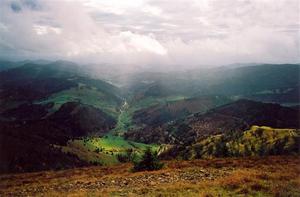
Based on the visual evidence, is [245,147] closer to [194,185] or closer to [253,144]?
[253,144]

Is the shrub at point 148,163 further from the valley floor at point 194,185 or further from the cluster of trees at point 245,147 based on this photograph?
the cluster of trees at point 245,147

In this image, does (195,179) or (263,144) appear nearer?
(195,179)

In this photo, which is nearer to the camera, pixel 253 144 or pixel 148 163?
pixel 148 163

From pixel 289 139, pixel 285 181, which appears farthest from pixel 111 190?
pixel 289 139

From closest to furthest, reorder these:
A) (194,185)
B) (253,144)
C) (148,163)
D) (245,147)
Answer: (194,185) → (148,163) → (245,147) → (253,144)


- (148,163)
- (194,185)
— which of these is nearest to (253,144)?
(148,163)

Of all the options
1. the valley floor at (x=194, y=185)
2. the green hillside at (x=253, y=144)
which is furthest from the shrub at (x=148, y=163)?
the green hillside at (x=253, y=144)

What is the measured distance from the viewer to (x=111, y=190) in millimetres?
30125

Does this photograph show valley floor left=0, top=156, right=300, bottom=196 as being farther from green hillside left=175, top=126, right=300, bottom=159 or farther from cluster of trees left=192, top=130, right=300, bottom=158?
green hillside left=175, top=126, right=300, bottom=159

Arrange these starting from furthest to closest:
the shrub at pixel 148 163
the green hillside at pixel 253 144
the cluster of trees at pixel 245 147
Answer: the green hillside at pixel 253 144 < the cluster of trees at pixel 245 147 < the shrub at pixel 148 163

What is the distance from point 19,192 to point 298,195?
82.8 feet

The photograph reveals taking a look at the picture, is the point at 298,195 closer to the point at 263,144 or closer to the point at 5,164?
the point at 263,144

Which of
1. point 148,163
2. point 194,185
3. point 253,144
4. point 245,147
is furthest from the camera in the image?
point 253,144

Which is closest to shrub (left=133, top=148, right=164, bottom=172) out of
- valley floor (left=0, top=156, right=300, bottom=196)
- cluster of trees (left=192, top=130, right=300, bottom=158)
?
valley floor (left=0, top=156, right=300, bottom=196)
